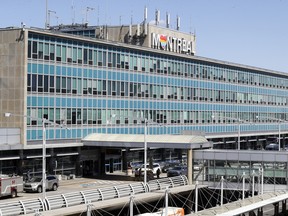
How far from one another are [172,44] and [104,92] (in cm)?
3107

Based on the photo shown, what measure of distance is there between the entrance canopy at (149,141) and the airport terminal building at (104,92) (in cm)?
199

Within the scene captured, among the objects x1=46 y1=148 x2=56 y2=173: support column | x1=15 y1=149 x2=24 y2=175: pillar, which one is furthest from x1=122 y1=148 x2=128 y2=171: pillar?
x1=15 y1=149 x2=24 y2=175: pillar

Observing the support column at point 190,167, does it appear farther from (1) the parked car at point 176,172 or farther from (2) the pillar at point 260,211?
(2) the pillar at point 260,211

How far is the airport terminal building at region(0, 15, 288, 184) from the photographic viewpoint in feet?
256

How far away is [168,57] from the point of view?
351 ft

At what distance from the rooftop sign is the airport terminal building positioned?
179 millimetres

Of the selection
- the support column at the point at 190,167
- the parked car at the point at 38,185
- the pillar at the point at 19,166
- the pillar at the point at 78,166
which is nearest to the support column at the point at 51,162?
the pillar at the point at 19,166

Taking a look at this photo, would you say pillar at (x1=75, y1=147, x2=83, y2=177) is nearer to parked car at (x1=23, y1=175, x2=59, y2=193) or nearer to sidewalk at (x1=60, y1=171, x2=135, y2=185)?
sidewalk at (x1=60, y1=171, x2=135, y2=185)

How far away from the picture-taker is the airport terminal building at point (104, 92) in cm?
7800

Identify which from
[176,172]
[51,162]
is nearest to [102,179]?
[51,162]

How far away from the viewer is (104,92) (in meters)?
91.3

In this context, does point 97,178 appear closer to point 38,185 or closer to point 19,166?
point 19,166

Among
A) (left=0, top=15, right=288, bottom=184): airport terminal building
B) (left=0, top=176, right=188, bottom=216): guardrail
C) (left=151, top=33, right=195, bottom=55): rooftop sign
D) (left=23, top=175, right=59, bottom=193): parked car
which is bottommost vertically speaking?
(left=23, top=175, right=59, bottom=193): parked car

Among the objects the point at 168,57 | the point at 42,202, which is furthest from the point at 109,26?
A: the point at 42,202
